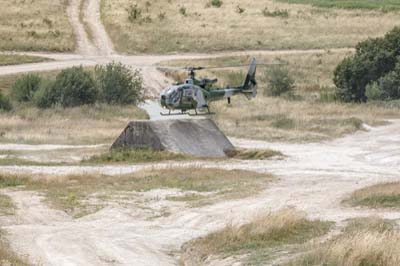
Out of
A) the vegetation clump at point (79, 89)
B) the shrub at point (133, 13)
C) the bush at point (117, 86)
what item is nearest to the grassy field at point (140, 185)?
the vegetation clump at point (79, 89)

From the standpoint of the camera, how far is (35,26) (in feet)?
287

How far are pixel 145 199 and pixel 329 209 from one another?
213 inches

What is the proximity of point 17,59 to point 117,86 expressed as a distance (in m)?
16.8

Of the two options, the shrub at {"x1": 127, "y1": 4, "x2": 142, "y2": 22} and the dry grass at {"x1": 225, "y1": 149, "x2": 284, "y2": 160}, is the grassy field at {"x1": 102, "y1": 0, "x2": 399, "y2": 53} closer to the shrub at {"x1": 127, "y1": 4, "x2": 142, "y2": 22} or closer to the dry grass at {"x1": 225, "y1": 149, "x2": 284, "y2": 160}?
the shrub at {"x1": 127, "y1": 4, "x2": 142, "y2": 22}

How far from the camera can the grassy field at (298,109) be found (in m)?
50.1

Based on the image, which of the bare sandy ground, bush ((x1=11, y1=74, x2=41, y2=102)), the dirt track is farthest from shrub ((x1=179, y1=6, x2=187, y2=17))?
the bare sandy ground

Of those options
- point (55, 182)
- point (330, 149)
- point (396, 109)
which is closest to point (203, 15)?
point (396, 109)

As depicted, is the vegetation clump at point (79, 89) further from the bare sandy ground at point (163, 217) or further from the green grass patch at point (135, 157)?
the bare sandy ground at point (163, 217)

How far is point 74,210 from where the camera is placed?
83.2 feet

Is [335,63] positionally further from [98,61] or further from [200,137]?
[200,137]

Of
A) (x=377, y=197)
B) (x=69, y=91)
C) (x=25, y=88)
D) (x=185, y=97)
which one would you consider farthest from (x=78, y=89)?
(x=377, y=197)

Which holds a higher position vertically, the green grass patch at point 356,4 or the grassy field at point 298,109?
the green grass patch at point 356,4

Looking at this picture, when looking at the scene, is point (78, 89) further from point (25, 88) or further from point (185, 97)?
point (185, 97)

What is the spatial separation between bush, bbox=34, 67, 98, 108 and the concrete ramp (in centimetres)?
1890
